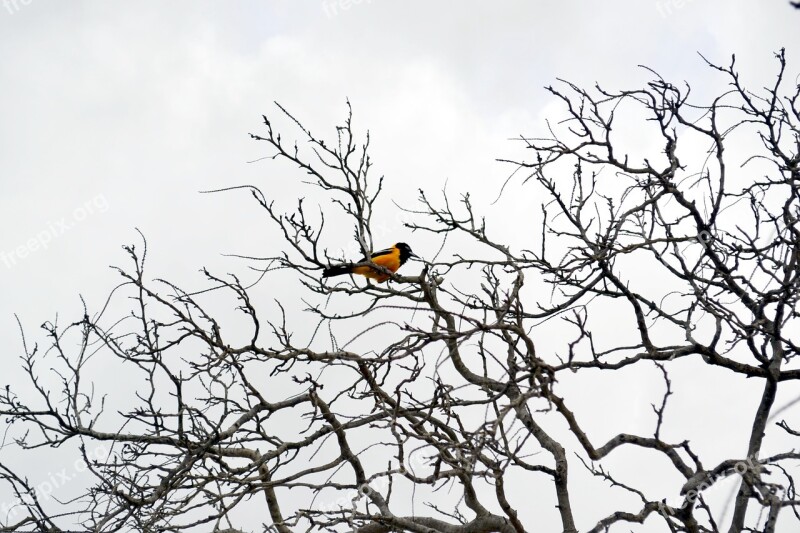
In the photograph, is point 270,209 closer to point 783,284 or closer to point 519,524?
point 519,524

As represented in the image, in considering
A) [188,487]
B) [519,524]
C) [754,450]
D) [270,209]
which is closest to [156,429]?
[188,487]

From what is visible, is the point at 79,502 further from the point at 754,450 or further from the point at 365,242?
the point at 754,450

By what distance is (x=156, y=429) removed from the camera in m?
5.75

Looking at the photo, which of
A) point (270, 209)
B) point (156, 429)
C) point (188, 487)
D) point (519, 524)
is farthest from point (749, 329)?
point (156, 429)

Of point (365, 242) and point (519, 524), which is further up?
point (365, 242)

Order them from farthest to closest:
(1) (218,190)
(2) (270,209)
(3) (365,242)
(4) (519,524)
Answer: (3) (365,242)
(2) (270,209)
(4) (519,524)
(1) (218,190)

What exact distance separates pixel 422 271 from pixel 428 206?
0.44 m

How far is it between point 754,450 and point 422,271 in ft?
7.49

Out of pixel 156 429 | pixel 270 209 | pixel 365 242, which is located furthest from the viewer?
pixel 156 429

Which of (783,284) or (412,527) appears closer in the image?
(783,284)

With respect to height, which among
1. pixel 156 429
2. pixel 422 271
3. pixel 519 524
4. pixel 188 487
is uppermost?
pixel 422 271

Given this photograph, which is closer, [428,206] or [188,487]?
[188,487]

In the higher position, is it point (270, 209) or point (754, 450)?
point (270, 209)

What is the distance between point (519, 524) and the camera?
4473 mm
